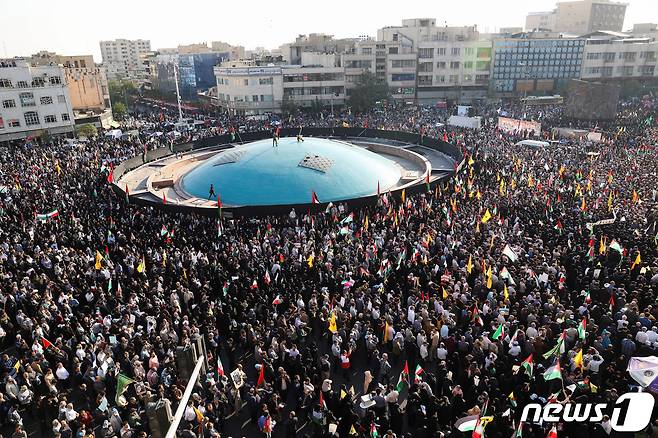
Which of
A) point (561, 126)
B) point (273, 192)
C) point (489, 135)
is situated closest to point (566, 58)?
point (561, 126)

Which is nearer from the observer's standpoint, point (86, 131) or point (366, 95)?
point (86, 131)

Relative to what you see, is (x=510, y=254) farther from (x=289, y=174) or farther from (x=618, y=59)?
(x=618, y=59)

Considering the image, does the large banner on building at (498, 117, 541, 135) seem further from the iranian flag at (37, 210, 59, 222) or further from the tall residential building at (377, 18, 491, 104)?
the iranian flag at (37, 210, 59, 222)

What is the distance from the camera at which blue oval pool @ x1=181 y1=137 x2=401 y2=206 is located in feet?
99.8

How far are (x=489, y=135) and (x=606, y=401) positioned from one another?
36775 millimetres

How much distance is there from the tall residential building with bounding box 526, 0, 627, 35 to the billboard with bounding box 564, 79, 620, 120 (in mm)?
76235

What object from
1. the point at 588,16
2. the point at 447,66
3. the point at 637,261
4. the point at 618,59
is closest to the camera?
the point at 637,261

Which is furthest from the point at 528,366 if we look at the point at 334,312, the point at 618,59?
the point at 618,59

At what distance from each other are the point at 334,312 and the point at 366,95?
2145 inches

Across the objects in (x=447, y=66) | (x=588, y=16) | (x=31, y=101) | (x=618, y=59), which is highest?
(x=588, y=16)

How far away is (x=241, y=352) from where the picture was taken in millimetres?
15016

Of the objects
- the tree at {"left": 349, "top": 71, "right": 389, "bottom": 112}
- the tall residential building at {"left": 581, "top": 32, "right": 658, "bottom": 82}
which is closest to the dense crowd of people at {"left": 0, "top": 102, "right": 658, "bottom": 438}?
the tree at {"left": 349, "top": 71, "right": 389, "bottom": 112}

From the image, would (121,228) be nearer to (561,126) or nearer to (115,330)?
(115,330)

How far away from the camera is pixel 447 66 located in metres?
73.5
